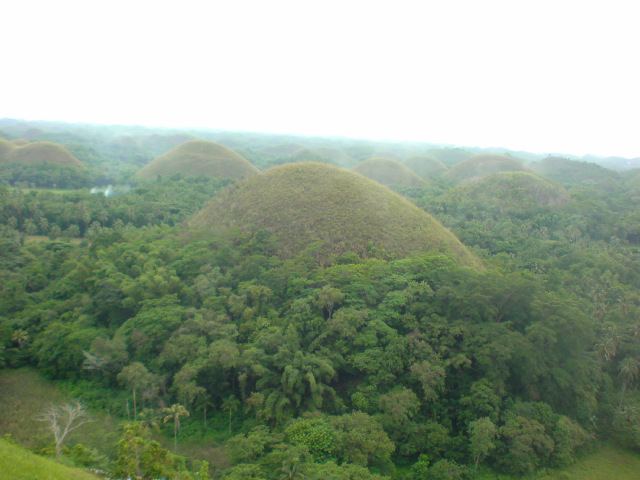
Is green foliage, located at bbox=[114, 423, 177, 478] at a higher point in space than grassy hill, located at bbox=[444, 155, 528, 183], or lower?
lower

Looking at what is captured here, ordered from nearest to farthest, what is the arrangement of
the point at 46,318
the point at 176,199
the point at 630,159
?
the point at 46,318, the point at 176,199, the point at 630,159

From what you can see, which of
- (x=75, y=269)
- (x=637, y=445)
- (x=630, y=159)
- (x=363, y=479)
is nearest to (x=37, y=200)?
(x=75, y=269)

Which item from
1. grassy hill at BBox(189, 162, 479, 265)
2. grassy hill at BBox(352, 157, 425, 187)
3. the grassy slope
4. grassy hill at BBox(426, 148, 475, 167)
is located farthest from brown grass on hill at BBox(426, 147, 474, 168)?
the grassy slope

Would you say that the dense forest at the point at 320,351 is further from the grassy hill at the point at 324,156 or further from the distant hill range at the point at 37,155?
the grassy hill at the point at 324,156

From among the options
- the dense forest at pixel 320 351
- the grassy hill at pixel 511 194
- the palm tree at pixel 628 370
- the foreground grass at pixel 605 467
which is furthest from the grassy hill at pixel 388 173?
the foreground grass at pixel 605 467

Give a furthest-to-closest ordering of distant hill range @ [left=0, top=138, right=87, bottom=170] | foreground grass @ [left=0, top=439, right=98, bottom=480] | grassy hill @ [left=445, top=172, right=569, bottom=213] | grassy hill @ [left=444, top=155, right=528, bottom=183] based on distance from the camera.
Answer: grassy hill @ [left=444, top=155, right=528, bottom=183] → distant hill range @ [left=0, top=138, right=87, bottom=170] → grassy hill @ [left=445, top=172, right=569, bottom=213] → foreground grass @ [left=0, top=439, right=98, bottom=480]

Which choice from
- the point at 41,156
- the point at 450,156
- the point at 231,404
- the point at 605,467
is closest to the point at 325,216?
the point at 231,404

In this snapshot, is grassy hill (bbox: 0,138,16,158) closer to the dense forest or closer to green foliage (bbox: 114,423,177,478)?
the dense forest

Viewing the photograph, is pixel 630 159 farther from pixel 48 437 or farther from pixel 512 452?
pixel 48 437
